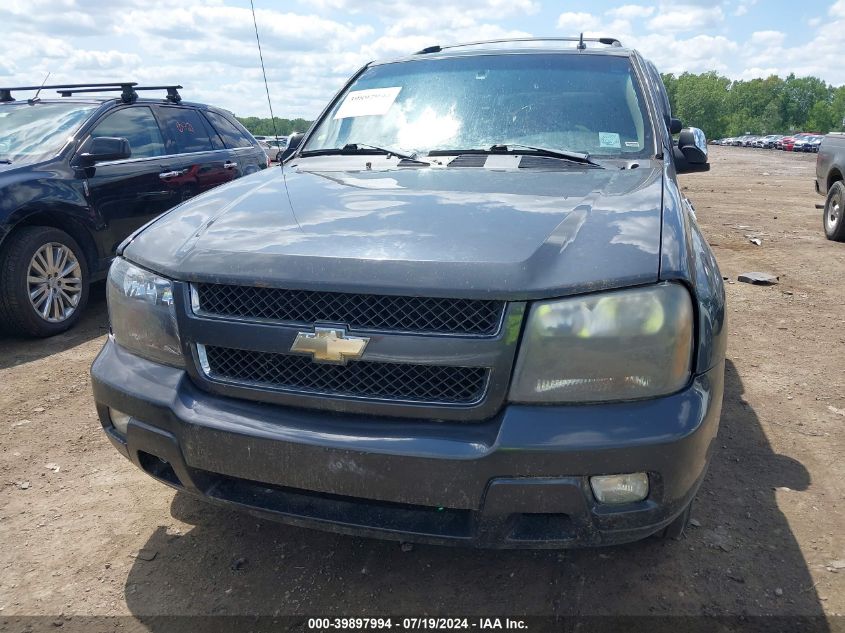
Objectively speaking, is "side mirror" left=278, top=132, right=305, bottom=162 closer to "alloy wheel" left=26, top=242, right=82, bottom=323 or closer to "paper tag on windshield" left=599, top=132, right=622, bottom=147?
"paper tag on windshield" left=599, top=132, right=622, bottom=147

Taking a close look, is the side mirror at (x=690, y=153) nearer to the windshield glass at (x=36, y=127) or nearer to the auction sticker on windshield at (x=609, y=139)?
the auction sticker on windshield at (x=609, y=139)

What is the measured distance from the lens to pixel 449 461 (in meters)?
1.71

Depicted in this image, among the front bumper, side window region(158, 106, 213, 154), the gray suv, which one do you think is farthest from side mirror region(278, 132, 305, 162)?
side window region(158, 106, 213, 154)

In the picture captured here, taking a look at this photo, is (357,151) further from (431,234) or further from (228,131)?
(228,131)

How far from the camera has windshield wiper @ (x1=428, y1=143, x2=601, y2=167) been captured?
2695mm

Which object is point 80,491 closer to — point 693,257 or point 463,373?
point 463,373

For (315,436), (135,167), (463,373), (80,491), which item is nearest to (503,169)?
(463,373)

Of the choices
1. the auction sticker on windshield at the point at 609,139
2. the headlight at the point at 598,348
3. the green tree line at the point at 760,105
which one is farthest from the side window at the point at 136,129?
the green tree line at the point at 760,105

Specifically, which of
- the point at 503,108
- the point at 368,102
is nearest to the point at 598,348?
the point at 503,108

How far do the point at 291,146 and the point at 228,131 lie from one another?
150 inches

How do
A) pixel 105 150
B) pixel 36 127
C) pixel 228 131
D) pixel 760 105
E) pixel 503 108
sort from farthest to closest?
pixel 760 105
pixel 228 131
pixel 36 127
pixel 105 150
pixel 503 108

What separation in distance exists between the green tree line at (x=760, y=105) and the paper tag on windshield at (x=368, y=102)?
411 feet

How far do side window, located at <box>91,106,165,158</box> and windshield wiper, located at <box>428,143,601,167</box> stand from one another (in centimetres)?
382

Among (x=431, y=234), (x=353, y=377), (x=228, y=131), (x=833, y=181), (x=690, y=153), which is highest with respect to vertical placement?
(x=228, y=131)
